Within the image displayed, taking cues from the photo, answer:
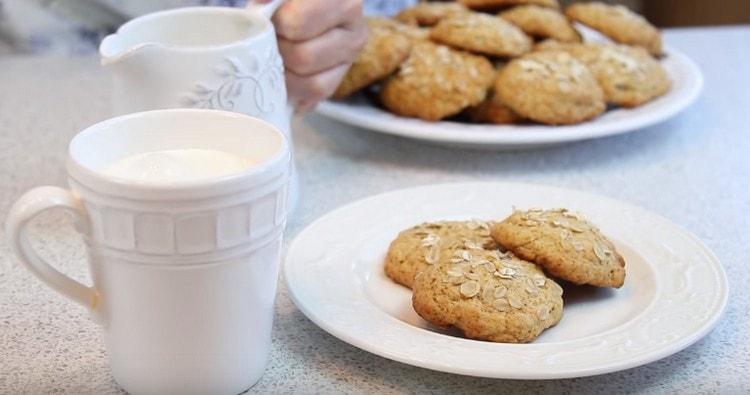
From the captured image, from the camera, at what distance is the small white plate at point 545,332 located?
0.70 meters

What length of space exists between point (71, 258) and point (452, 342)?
42 centimetres

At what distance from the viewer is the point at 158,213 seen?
622 millimetres

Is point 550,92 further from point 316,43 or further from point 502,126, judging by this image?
point 316,43

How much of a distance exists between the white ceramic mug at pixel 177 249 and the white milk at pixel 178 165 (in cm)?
1

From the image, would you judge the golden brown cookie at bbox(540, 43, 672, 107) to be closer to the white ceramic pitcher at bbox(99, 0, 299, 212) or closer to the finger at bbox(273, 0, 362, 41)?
the finger at bbox(273, 0, 362, 41)

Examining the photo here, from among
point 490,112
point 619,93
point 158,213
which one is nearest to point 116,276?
point 158,213

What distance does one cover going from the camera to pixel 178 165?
682 millimetres

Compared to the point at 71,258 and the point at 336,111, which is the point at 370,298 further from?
the point at 336,111

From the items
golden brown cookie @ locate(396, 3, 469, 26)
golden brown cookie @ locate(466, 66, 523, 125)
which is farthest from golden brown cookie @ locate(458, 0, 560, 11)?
golden brown cookie @ locate(466, 66, 523, 125)

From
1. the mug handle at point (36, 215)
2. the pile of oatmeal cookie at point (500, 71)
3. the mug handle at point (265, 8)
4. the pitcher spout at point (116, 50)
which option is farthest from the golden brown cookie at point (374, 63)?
the mug handle at point (36, 215)

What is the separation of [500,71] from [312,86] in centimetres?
26

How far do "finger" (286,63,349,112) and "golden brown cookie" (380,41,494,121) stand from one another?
9 cm

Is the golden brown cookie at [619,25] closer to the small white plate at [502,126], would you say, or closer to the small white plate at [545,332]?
the small white plate at [502,126]

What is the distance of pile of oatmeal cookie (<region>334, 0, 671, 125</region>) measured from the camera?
1199 millimetres
